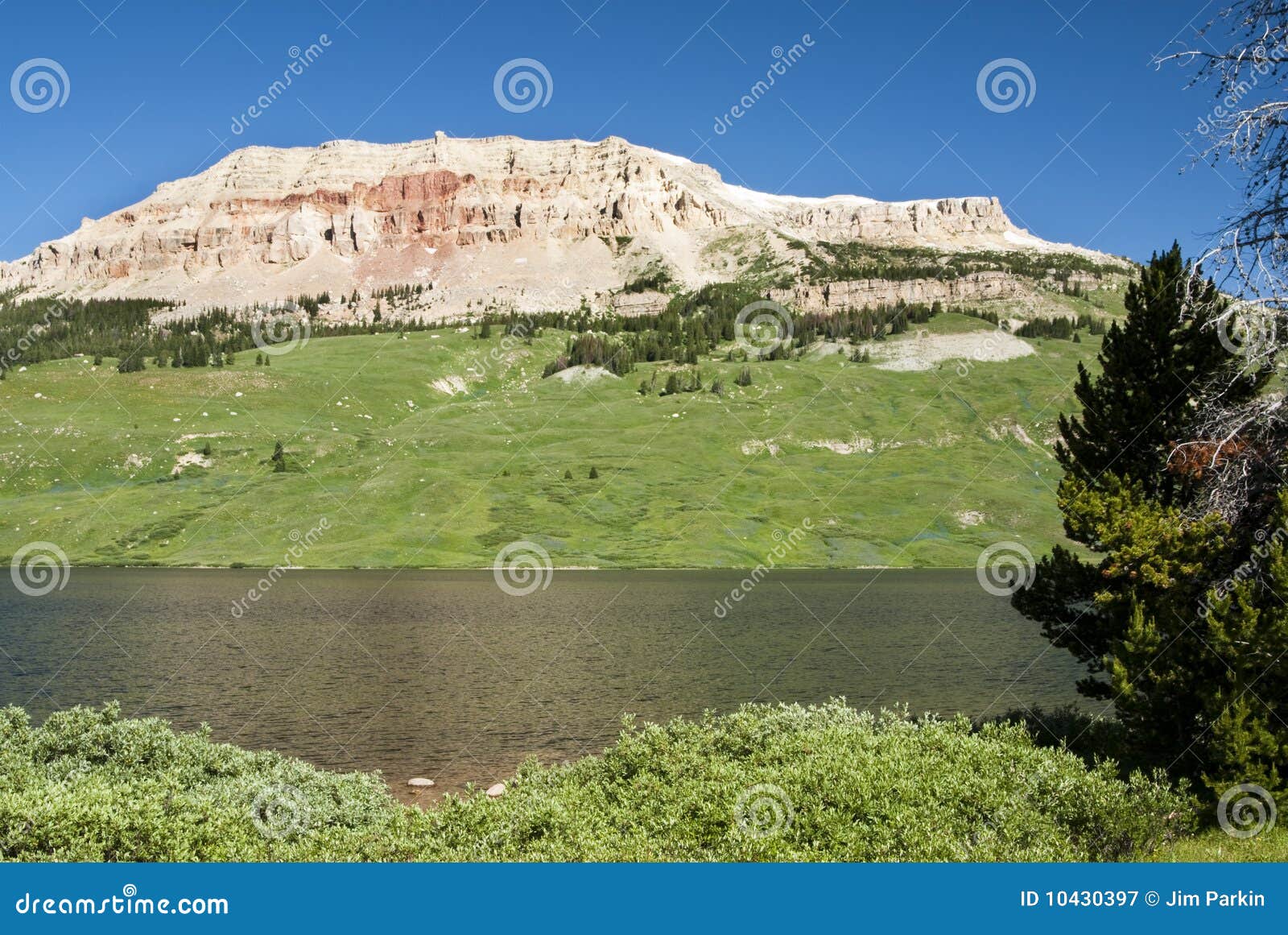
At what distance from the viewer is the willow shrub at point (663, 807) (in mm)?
16078

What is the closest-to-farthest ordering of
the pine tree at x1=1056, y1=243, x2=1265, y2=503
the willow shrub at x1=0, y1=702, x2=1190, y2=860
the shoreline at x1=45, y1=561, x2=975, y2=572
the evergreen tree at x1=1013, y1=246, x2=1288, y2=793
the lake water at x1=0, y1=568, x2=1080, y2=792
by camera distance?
the willow shrub at x1=0, y1=702, x2=1190, y2=860
the evergreen tree at x1=1013, y1=246, x2=1288, y2=793
the pine tree at x1=1056, y1=243, x2=1265, y2=503
the lake water at x1=0, y1=568, x2=1080, y2=792
the shoreline at x1=45, y1=561, x2=975, y2=572

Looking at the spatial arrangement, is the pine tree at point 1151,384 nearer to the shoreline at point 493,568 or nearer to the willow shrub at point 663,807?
the willow shrub at point 663,807

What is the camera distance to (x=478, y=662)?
65.9 metres

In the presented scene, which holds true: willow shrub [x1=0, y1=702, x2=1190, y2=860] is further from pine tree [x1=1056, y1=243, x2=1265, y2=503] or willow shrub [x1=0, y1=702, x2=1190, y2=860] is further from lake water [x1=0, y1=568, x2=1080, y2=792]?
lake water [x1=0, y1=568, x2=1080, y2=792]

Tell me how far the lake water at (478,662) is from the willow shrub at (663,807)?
510 inches

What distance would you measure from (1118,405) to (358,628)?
236 feet

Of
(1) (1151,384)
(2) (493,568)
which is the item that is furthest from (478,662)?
(2) (493,568)

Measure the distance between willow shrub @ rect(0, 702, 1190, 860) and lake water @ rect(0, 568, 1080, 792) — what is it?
12948 mm

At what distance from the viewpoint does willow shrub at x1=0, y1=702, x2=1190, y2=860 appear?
1608 centimetres

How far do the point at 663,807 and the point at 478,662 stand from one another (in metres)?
48.8

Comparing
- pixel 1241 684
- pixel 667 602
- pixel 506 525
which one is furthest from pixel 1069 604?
pixel 506 525

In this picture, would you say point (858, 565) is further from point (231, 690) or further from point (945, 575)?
point (231, 690)

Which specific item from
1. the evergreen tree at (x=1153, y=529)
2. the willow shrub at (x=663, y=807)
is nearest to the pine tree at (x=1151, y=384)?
the evergreen tree at (x=1153, y=529)

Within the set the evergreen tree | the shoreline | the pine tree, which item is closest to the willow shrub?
the evergreen tree
